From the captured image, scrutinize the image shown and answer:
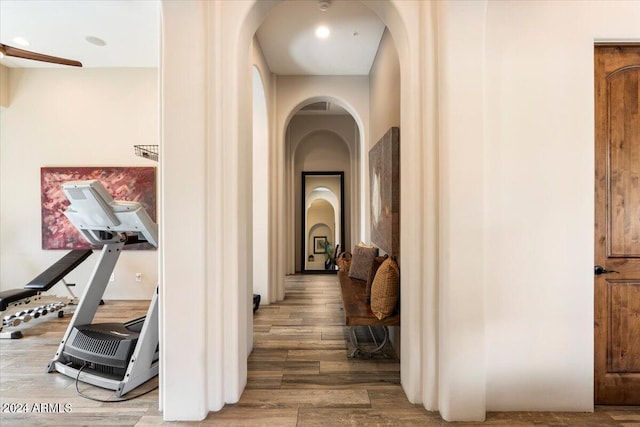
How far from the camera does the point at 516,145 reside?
1985mm

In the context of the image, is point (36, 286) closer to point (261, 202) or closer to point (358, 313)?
point (261, 202)

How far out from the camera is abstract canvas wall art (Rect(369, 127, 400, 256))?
2754mm

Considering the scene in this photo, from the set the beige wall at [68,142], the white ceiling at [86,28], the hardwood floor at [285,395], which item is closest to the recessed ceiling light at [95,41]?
the white ceiling at [86,28]

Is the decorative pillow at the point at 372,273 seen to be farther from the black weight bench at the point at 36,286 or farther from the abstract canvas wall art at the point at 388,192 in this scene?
the black weight bench at the point at 36,286

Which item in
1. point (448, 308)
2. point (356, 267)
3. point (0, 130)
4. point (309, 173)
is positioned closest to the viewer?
point (448, 308)

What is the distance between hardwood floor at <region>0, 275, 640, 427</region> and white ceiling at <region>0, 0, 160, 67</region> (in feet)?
10.5

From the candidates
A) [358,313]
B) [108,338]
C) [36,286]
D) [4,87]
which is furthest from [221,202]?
[4,87]

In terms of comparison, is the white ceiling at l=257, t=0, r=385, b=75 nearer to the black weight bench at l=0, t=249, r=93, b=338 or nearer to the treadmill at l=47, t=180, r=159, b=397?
the treadmill at l=47, t=180, r=159, b=397

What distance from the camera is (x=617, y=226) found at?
6.71 ft

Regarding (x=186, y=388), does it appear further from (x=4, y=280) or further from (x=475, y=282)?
(x=4, y=280)

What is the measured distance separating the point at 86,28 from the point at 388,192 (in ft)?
12.5

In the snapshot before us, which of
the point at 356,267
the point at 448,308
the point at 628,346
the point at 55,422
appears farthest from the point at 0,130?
the point at 628,346

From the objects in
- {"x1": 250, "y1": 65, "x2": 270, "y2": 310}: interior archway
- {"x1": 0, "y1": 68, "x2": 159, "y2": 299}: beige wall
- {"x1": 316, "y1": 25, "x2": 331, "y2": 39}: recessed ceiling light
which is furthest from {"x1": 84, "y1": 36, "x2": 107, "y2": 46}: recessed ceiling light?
{"x1": 316, "y1": 25, "x2": 331, "y2": 39}: recessed ceiling light

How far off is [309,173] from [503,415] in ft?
18.5
